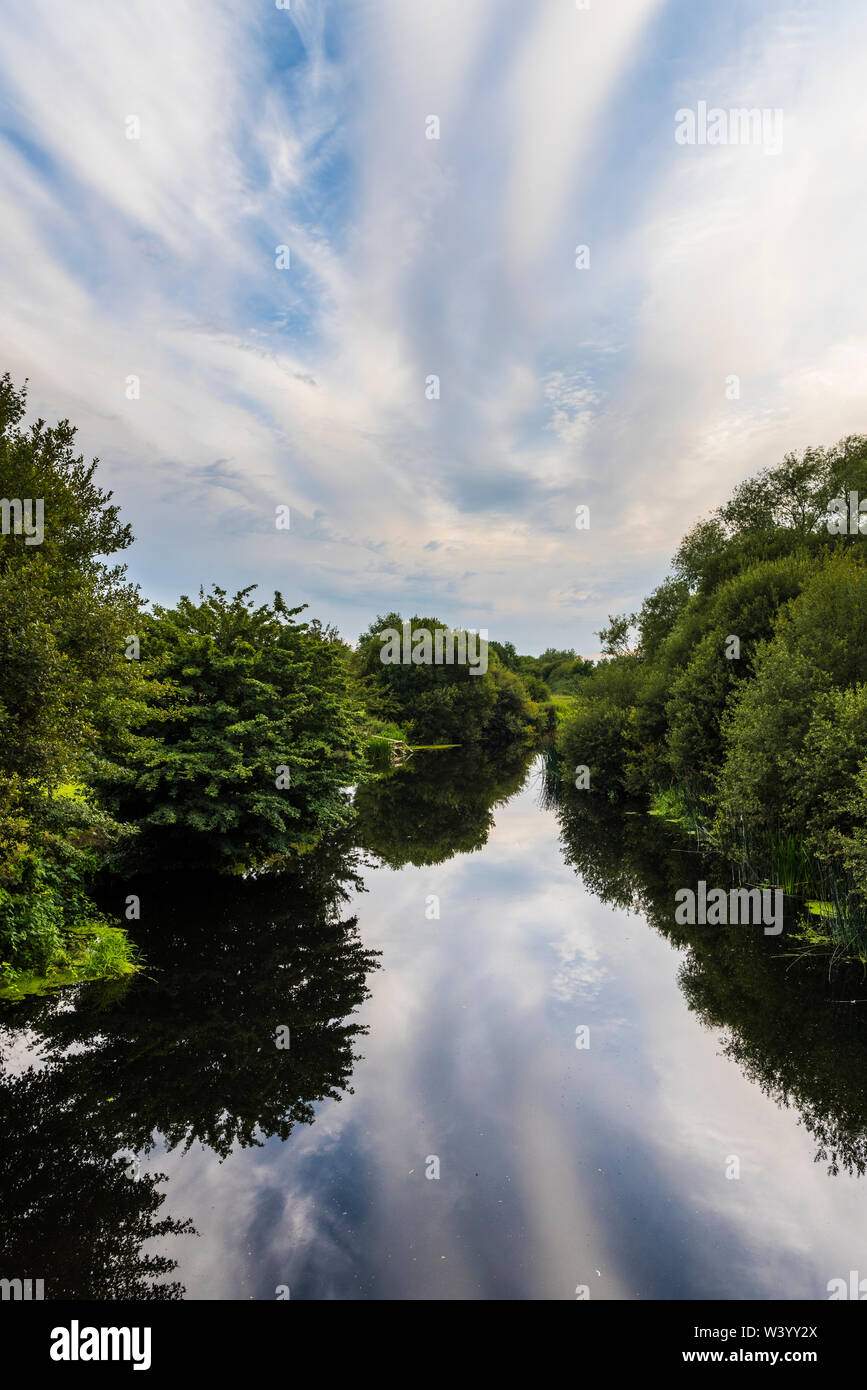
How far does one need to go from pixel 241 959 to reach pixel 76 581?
726 centimetres

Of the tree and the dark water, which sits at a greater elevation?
the tree

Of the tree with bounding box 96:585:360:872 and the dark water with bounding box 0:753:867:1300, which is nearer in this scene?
the dark water with bounding box 0:753:867:1300

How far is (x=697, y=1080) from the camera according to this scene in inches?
312

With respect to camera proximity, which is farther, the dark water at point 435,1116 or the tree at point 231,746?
the tree at point 231,746

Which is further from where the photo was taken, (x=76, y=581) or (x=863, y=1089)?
(x=76, y=581)

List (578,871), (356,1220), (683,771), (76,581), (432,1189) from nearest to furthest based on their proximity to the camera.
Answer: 1. (356,1220)
2. (432,1189)
3. (76,581)
4. (578,871)
5. (683,771)

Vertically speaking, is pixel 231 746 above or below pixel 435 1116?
above

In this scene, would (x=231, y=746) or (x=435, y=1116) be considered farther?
(x=231, y=746)

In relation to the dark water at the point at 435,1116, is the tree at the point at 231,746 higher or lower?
higher

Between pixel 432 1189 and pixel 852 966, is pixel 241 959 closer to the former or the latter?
pixel 432 1189

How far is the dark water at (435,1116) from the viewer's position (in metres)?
5.07

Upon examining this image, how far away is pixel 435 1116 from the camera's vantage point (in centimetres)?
710

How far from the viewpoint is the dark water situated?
5.07 meters

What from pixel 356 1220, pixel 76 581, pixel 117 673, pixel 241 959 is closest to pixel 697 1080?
pixel 356 1220
